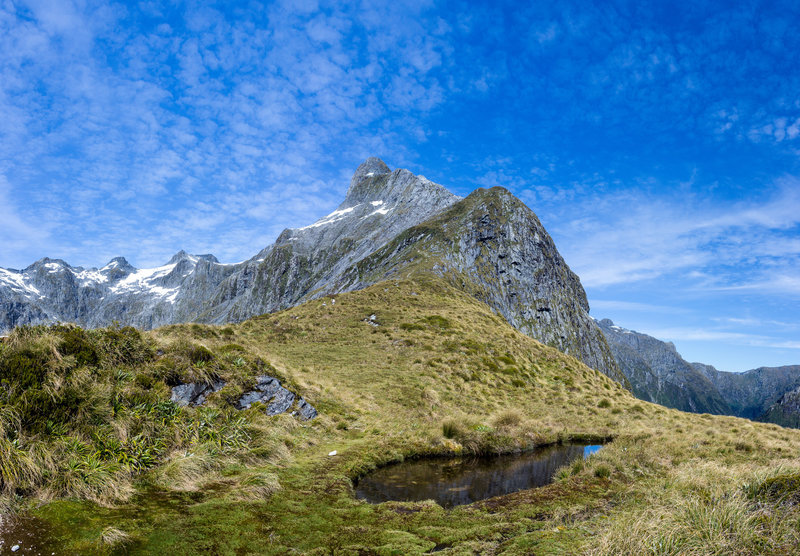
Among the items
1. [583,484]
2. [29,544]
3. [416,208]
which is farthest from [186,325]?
[416,208]

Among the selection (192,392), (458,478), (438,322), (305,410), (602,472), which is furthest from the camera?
(438,322)

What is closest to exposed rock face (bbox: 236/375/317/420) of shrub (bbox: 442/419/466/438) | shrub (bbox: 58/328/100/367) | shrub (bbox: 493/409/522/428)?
shrub (bbox: 58/328/100/367)

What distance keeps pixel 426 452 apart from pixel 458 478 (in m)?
2.98

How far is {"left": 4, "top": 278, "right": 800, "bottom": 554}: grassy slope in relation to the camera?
7.09 metres

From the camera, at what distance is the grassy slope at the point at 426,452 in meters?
7.09

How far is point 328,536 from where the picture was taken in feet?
30.1

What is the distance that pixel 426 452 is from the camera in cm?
1827

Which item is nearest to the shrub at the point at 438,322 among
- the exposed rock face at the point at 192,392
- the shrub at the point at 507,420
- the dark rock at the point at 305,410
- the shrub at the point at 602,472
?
the shrub at the point at 507,420

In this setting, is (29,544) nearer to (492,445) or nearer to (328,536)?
(328,536)

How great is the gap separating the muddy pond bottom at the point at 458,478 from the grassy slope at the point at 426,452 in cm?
81

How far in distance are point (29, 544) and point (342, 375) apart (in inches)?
988

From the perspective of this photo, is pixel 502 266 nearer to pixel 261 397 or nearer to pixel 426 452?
pixel 426 452

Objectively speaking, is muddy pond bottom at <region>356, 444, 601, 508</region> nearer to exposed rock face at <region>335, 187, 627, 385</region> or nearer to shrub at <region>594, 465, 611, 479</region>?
shrub at <region>594, 465, 611, 479</region>

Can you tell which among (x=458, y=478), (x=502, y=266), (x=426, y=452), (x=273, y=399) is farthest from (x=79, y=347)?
(x=502, y=266)
